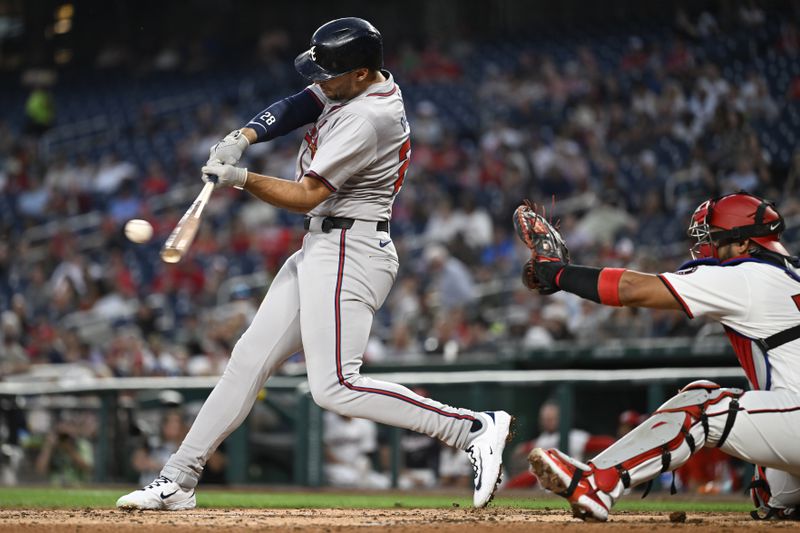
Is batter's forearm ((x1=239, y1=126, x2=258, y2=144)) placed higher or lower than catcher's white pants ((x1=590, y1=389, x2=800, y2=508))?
higher

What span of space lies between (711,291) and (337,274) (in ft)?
4.20

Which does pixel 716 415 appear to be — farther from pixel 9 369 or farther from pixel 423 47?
pixel 423 47

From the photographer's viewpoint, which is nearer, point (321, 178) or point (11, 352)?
point (321, 178)

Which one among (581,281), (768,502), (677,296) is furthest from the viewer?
(768,502)

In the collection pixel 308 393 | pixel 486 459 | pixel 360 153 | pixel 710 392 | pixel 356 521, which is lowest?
pixel 308 393

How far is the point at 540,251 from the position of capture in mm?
3764

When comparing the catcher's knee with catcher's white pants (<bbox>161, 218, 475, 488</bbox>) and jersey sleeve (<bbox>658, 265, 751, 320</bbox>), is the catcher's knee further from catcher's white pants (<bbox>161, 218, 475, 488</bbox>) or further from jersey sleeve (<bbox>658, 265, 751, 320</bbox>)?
catcher's white pants (<bbox>161, 218, 475, 488</bbox>)

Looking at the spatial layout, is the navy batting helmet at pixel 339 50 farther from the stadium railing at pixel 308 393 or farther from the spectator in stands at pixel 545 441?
the spectator in stands at pixel 545 441

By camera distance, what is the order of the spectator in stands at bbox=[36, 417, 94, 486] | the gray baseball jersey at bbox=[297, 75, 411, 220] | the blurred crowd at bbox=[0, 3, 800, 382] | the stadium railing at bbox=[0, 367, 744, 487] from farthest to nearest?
the blurred crowd at bbox=[0, 3, 800, 382] < the spectator in stands at bbox=[36, 417, 94, 486] < the stadium railing at bbox=[0, 367, 744, 487] < the gray baseball jersey at bbox=[297, 75, 411, 220]

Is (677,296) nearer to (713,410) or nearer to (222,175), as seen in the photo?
(713,410)

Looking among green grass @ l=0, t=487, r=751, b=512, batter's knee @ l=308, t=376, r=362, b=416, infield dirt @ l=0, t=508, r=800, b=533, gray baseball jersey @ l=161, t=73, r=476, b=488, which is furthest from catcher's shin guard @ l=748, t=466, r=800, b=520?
batter's knee @ l=308, t=376, r=362, b=416

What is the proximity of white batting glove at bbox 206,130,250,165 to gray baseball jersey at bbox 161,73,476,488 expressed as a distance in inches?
10.4

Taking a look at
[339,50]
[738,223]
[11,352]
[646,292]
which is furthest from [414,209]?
[646,292]

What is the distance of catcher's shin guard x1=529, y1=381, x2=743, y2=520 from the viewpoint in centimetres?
349
